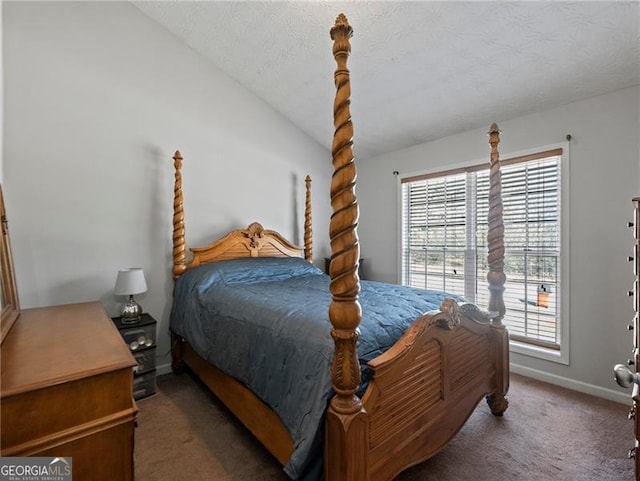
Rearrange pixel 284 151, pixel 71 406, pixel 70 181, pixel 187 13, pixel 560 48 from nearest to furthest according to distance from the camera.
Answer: pixel 71 406 < pixel 560 48 < pixel 70 181 < pixel 187 13 < pixel 284 151

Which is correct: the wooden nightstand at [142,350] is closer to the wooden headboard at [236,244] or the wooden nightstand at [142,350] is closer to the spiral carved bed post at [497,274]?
the wooden headboard at [236,244]

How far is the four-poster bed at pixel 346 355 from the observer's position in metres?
1.17

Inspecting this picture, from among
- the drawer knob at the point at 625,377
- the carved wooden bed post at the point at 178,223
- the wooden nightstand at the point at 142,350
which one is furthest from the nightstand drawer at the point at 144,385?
the drawer knob at the point at 625,377

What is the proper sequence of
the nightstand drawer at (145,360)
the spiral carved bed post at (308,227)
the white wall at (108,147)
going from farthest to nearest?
the spiral carved bed post at (308,227)
the nightstand drawer at (145,360)
the white wall at (108,147)

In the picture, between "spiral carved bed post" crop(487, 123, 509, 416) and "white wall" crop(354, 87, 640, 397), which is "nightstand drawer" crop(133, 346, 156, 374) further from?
"white wall" crop(354, 87, 640, 397)

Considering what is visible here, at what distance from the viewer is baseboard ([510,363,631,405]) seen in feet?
7.72

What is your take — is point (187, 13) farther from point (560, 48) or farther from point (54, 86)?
point (560, 48)

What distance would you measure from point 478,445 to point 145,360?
251cm

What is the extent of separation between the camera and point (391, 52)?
253 centimetres

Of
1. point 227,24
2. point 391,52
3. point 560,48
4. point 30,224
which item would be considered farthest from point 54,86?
point 560,48

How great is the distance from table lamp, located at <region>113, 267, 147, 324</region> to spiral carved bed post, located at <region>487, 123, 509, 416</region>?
9.05ft

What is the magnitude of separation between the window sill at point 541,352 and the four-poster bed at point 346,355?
2.93ft

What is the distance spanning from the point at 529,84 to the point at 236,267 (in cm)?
301

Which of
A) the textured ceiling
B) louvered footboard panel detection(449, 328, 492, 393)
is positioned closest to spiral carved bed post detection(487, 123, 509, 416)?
louvered footboard panel detection(449, 328, 492, 393)
